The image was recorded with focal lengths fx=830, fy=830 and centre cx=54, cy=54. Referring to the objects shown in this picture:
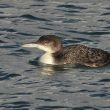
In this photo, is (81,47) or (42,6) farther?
(42,6)

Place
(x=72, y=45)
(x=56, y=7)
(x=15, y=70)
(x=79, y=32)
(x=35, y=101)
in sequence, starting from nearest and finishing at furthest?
(x=35, y=101)
(x=15, y=70)
(x=72, y=45)
(x=79, y=32)
(x=56, y=7)

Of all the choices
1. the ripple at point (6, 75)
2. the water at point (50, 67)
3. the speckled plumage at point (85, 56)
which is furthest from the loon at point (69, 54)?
the ripple at point (6, 75)

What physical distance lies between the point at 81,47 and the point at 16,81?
2.85 metres

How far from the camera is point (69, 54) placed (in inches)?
851

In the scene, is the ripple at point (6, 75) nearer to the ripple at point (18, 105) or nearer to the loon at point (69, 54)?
the loon at point (69, 54)

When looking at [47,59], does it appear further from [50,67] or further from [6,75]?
[6,75]

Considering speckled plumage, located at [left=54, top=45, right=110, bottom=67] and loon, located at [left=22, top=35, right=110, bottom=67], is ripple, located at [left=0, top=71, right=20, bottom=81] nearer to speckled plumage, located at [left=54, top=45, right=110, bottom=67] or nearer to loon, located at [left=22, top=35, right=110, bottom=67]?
loon, located at [left=22, top=35, right=110, bottom=67]

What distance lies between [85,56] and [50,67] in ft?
3.33

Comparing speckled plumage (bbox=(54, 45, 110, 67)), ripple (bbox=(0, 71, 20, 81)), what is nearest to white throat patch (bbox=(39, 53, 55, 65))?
speckled plumage (bbox=(54, 45, 110, 67))

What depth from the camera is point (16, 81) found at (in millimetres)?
19328

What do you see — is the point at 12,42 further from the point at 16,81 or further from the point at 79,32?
the point at 16,81

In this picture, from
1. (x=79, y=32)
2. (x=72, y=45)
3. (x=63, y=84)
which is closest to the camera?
(x=63, y=84)

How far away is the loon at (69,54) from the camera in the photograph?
2144 centimetres

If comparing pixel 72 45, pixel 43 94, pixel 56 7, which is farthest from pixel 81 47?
pixel 56 7
